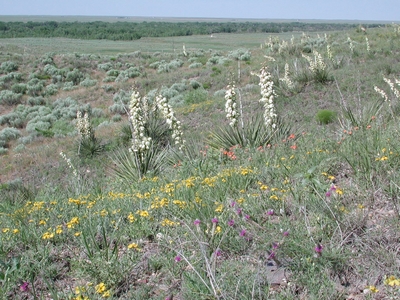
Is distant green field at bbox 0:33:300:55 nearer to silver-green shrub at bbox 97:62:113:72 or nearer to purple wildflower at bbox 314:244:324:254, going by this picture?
silver-green shrub at bbox 97:62:113:72

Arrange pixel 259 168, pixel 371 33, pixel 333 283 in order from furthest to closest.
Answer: pixel 371 33
pixel 259 168
pixel 333 283

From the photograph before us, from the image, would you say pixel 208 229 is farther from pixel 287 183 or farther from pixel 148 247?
pixel 287 183

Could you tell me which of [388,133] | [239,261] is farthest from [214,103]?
[239,261]

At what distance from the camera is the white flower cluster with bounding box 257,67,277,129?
7.39m

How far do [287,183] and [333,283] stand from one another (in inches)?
64.1

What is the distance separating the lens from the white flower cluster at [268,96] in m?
7.39

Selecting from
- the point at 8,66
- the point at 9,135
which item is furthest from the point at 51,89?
the point at 9,135

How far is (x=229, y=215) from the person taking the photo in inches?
141

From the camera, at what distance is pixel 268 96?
7.55m

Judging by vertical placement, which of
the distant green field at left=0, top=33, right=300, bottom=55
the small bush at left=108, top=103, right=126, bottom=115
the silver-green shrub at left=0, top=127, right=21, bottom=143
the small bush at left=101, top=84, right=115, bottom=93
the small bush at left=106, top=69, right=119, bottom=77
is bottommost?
the silver-green shrub at left=0, top=127, right=21, bottom=143

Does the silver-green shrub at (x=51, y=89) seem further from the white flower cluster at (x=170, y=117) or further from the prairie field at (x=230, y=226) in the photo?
the white flower cluster at (x=170, y=117)

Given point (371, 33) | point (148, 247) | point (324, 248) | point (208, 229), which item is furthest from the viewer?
point (371, 33)

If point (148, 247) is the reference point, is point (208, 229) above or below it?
above

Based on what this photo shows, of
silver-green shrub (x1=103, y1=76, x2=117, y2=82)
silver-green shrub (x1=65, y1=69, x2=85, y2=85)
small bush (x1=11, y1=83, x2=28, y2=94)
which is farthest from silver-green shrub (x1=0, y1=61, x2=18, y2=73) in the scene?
silver-green shrub (x1=103, y1=76, x2=117, y2=82)
